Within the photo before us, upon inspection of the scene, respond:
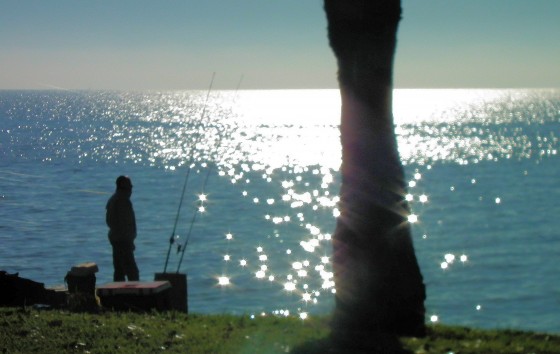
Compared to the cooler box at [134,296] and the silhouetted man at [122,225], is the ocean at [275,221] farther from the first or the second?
the cooler box at [134,296]

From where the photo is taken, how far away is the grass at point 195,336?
28.7 feet

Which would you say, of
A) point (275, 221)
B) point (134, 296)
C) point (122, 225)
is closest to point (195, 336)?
point (134, 296)

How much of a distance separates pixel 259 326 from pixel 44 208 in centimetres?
3455

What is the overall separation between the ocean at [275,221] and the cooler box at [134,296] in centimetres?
183

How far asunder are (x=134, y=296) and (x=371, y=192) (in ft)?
9.95

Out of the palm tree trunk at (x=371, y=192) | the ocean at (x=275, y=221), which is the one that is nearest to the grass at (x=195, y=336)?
the palm tree trunk at (x=371, y=192)

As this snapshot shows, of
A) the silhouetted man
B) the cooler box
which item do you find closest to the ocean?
the silhouetted man

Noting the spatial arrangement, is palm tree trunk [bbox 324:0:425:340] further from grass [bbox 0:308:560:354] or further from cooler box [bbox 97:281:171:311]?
cooler box [bbox 97:281:171:311]

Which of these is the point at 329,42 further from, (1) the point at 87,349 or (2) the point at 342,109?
(1) the point at 87,349

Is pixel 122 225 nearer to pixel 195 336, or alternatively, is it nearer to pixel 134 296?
pixel 134 296

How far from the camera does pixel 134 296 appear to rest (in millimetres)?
11062

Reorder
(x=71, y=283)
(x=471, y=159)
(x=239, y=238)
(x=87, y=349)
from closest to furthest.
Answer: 1. (x=87, y=349)
2. (x=71, y=283)
3. (x=239, y=238)
4. (x=471, y=159)

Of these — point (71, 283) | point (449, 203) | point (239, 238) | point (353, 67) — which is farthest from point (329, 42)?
point (449, 203)

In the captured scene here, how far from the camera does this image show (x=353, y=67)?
31.3 ft
